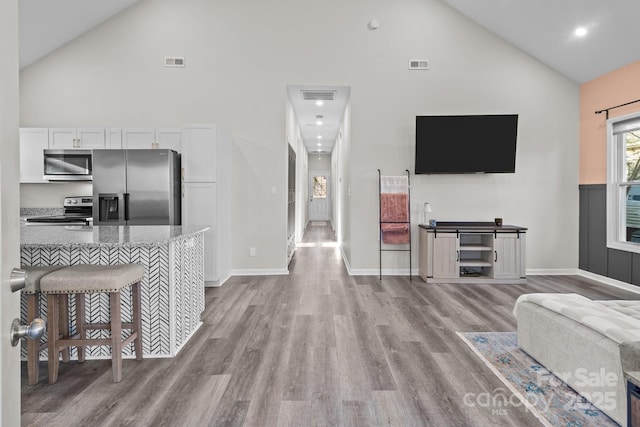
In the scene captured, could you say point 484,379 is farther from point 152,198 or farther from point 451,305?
point 152,198

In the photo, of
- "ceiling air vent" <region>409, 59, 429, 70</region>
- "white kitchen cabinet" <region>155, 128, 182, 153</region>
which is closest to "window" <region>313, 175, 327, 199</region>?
"ceiling air vent" <region>409, 59, 429, 70</region>

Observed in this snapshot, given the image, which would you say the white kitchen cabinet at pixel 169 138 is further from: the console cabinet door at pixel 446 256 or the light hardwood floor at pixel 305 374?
the console cabinet door at pixel 446 256

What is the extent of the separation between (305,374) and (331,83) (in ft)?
13.5

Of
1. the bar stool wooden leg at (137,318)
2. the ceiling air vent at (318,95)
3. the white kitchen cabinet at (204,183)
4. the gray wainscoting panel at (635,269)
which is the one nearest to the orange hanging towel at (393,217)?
the ceiling air vent at (318,95)

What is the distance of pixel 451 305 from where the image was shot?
12.4 ft

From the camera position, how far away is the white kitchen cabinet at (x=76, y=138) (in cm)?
474

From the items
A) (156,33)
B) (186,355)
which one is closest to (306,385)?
(186,355)

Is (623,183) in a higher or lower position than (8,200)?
higher

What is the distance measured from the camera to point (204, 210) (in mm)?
4531

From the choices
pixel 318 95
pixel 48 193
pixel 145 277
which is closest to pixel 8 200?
pixel 145 277

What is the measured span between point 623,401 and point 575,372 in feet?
1.05

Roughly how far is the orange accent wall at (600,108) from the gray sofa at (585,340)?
317 cm

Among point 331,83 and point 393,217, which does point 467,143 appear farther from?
point 331,83

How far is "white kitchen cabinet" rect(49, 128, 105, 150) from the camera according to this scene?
4.74 m
